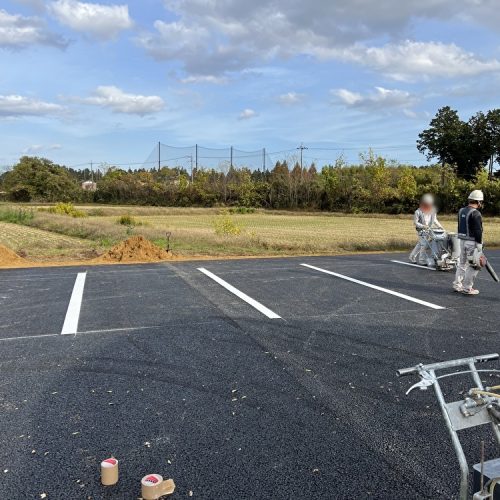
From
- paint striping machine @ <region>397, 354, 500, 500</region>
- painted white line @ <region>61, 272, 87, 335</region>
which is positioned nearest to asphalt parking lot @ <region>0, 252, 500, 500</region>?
painted white line @ <region>61, 272, 87, 335</region>

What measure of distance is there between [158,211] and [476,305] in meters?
46.6

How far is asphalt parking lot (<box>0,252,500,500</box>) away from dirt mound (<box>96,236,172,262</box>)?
5.14 metres

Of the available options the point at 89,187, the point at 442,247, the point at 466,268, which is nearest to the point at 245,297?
the point at 466,268

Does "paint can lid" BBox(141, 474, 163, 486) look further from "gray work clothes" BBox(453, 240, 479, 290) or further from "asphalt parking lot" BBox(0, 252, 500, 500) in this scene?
"gray work clothes" BBox(453, 240, 479, 290)

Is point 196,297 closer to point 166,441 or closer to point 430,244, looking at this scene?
point 166,441

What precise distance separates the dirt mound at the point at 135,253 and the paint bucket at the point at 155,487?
11371 millimetres

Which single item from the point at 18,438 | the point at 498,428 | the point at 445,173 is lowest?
the point at 18,438

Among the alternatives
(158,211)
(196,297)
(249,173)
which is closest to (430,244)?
(196,297)

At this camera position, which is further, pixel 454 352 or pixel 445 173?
pixel 445 173

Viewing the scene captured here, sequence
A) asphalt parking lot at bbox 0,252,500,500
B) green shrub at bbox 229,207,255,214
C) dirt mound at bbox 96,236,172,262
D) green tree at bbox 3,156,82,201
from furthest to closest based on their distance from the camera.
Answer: green tree at bbox 3,156,82,201 → green shrub at bbox 229,207,255,214 → dirt mound at bbox 96,236,172,262 → asphalt parking lot at bbox 0,252,500,500

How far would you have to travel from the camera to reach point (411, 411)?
12.9 ft

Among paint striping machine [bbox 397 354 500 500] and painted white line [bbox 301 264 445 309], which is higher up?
paint striping machine [bbox 397 354 500 500]

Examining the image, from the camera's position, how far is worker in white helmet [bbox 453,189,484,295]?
8.26 metres

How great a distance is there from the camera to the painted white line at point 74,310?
639 centimetres
